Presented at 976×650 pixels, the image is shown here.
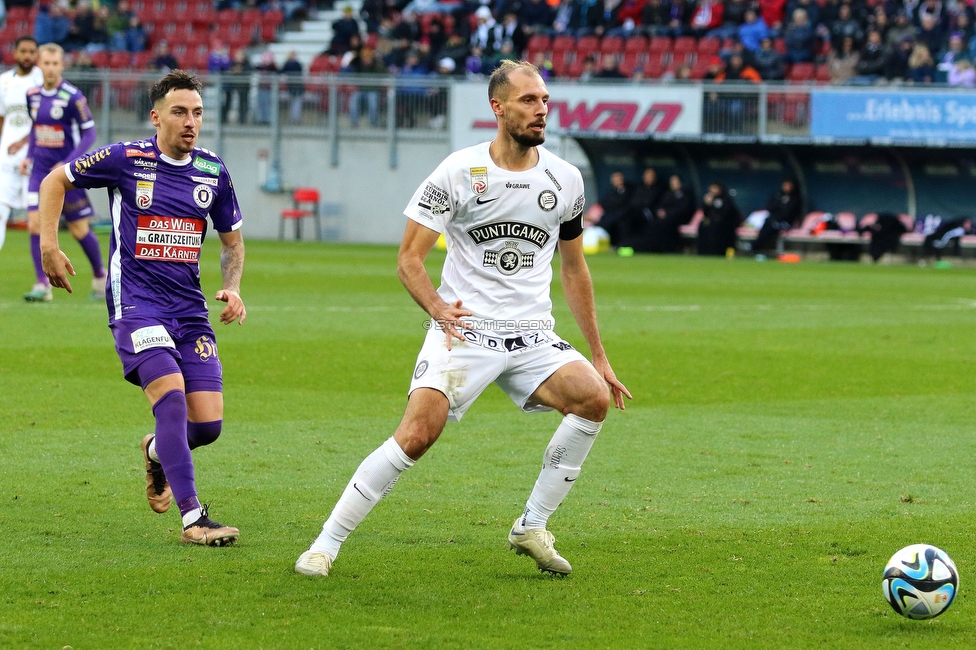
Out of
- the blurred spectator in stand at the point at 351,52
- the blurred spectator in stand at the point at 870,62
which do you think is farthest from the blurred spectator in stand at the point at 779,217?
the blurred spectator in stand at the point at 351,52

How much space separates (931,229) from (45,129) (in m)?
17.9

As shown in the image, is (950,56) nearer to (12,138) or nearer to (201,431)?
(12,138)

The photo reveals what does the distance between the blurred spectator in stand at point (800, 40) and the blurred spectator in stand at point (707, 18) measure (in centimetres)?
201

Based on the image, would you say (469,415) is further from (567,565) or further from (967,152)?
(967,152)

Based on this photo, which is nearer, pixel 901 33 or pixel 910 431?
pixel 910 431

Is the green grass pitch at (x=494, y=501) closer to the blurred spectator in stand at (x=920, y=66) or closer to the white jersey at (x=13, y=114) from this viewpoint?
the white jersey at (x=13, y=114)

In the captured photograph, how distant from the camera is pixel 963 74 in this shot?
2655 cm

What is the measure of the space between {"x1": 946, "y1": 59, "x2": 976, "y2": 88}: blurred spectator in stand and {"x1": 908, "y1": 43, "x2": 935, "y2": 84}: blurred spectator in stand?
355mm

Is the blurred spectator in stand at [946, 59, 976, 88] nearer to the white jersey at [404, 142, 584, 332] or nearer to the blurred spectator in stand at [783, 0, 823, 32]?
the blurred spectator in stand at [783, 0, 823, 32]

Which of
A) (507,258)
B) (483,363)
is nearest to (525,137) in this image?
(507,258)

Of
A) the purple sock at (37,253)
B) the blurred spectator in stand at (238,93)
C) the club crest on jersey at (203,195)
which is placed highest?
the club crest on jersey at (203,195)

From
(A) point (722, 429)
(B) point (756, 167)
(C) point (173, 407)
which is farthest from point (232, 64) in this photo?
(C) point (173, 407)

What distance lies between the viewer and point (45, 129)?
14.1m

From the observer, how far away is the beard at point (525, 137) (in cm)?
530
